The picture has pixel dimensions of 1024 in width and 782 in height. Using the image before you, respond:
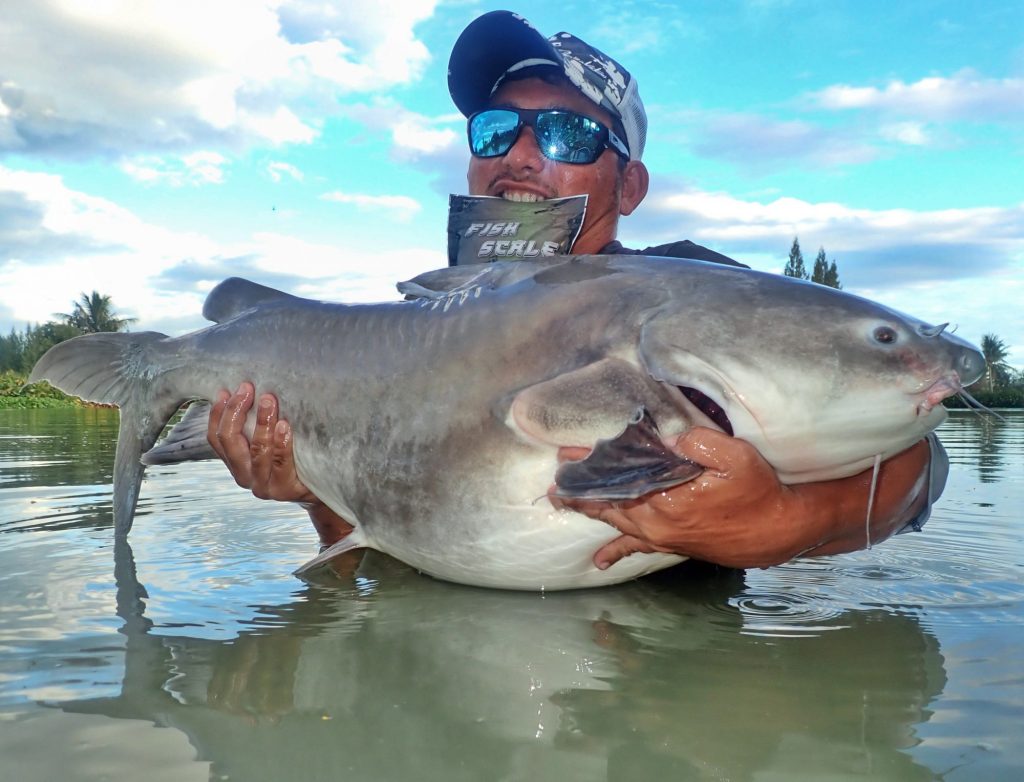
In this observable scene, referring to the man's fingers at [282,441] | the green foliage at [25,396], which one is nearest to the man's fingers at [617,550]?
the man's fingers at [282,441]

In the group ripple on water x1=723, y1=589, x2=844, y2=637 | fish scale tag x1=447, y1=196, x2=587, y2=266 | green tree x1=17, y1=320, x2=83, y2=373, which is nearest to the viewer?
ripple on water x1=723, y1=589, x2=844, y2=637

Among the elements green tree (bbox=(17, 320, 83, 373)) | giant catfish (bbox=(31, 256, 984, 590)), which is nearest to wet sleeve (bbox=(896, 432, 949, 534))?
giant catfish (bbox=(31, 256, 984, 590))

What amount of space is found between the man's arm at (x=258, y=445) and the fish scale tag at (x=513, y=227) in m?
A: 1.18

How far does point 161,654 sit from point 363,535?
79 cm

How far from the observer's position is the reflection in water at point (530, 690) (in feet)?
5.01

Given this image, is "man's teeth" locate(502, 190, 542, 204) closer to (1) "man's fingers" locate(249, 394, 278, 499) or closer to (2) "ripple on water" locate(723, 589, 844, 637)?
(1) "man's fingers" locate(249, 394, 278, 499)

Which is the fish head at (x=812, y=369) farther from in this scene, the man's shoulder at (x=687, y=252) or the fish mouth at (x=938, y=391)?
the man's shoulder at (x=687, y=252)

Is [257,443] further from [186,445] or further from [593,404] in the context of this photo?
[593,404]

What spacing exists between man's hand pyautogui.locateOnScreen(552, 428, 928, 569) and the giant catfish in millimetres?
58

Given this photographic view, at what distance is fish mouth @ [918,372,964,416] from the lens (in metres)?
2.03

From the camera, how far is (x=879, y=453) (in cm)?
218

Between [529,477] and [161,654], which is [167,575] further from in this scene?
[529,477]

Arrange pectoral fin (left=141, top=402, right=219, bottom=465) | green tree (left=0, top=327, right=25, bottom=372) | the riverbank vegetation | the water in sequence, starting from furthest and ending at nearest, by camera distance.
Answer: green tree (left=0, top=327, right=25, bottom=372) < the riverbank vegetation < pectoral fin (left=141, top=402, right=219, bottom=465) < the water

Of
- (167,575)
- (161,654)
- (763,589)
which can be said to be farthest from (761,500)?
(167,575)
